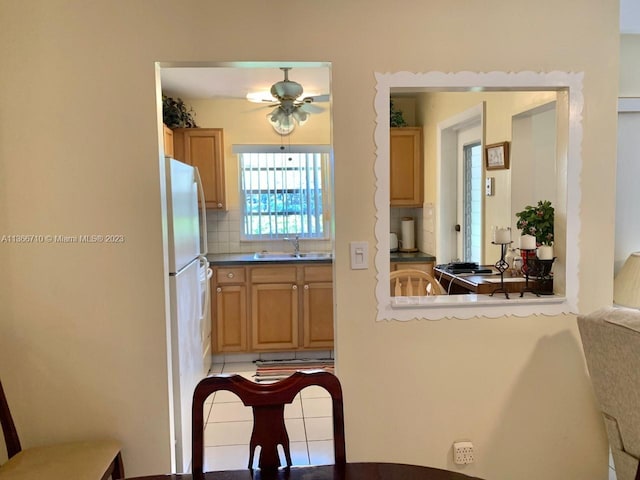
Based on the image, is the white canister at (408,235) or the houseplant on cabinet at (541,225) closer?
the houseplant on cabinet at (541,225)

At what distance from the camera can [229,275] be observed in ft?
12.7

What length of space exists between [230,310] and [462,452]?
2.37 metres

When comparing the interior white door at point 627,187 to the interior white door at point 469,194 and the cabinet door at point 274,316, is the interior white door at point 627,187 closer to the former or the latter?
the interior white door at point 469,194

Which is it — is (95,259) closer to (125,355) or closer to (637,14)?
(125,355)

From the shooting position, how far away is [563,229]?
2.04m

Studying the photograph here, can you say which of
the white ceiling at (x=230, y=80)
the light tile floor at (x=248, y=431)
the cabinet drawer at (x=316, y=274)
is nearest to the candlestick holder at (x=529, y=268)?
the light tile floor at (x=248, y=431)

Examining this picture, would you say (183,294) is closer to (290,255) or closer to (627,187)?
(290,255)

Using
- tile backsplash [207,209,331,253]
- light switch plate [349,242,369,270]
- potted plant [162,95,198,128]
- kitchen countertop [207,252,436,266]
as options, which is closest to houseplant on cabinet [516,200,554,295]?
light switch plate [349,242,369,270]

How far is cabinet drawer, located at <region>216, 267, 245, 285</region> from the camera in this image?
3859mm

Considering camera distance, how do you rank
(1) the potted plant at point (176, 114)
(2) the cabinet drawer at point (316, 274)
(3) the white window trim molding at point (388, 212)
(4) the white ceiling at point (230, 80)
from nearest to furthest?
1. (3) the white window trim molding at point (388, 212)
2. (4) the white ceiling at point (230, 80)
3. (2) the cabinet drawer at point (316, 274)
4. (1) the potted plant at point (176, 114)

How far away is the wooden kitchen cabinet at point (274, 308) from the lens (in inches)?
153

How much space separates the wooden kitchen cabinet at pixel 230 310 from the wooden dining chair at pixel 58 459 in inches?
79.6

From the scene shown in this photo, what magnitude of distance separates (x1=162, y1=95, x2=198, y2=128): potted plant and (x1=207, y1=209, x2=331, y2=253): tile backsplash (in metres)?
0.85

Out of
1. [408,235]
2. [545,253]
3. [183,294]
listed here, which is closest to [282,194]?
[408,235]
